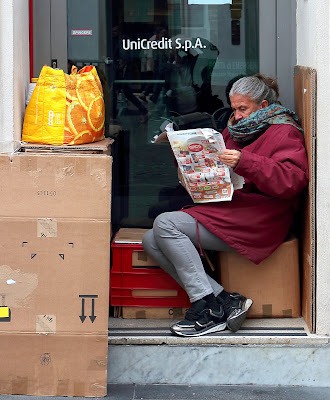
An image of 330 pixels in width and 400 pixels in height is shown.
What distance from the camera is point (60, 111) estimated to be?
13.1 ft

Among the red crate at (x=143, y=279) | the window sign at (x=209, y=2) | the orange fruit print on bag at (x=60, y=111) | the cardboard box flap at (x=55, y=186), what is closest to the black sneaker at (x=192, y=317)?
the red crate at (x=143, y=279)

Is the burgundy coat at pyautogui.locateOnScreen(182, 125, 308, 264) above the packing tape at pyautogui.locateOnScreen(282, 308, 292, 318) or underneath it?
above

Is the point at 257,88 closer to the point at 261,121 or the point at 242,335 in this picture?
the point at 261,121

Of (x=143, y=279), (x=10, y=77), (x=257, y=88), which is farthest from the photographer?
(x=143, y=279)

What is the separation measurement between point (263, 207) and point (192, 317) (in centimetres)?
69

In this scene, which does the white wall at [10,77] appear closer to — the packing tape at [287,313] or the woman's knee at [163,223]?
the woman's knee at [163,223]

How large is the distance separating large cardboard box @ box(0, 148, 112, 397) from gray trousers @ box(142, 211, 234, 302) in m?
0.47

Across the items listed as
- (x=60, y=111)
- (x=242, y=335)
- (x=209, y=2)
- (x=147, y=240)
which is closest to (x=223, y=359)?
(x=242, y=335)

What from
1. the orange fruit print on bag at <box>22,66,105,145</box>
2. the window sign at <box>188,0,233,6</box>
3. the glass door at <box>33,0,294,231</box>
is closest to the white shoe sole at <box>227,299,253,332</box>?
the glass door at <box>33,0,294,231</box>

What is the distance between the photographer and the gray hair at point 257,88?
418 centimetres

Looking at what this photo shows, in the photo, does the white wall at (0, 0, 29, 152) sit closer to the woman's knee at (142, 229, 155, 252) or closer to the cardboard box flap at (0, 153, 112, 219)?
the cardboard box flap at (0, 153, 112, 219)

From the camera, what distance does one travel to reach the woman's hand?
383cm

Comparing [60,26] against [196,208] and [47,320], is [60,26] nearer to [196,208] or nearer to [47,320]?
[196,208]

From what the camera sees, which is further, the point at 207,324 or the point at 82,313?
the point at 207,324
